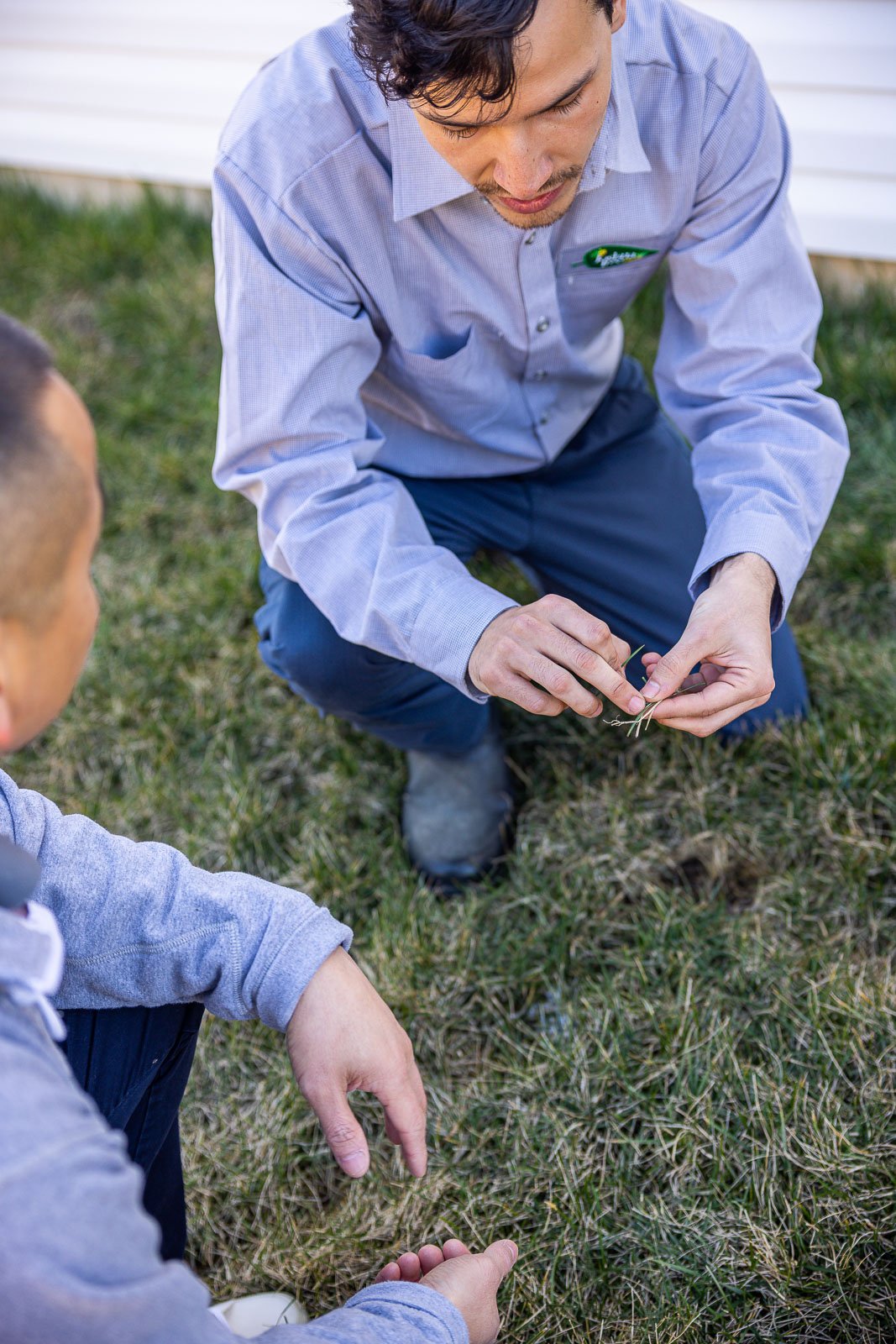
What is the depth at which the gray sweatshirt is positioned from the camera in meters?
0.87

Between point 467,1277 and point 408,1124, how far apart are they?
173 mm

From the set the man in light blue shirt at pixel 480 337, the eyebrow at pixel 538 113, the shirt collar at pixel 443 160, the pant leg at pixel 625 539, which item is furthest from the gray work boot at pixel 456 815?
the eyebrow at pixel 538 113

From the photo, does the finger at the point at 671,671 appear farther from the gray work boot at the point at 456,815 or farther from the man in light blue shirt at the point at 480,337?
the gray work boot at the point at 456,815

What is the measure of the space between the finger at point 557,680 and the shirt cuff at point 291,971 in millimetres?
454

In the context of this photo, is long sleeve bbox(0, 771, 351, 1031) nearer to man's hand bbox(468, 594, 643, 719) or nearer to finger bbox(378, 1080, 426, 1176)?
finger bbox(378, 1080, 426, 1176)

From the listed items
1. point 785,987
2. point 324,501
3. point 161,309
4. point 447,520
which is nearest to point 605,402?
point 447,520

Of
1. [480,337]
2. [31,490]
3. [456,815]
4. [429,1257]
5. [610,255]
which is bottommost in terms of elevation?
[456,815]

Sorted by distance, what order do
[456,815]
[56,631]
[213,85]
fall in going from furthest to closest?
[213,85] → [456,815] → [56,631]

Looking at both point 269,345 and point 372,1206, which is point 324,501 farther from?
point 372,1206

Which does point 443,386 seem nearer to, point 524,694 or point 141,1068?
point 524,694

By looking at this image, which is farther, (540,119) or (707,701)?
(707,701)

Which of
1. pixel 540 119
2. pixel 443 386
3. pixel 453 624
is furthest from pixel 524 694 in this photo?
pixel 540 119

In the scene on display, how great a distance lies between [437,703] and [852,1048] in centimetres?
86

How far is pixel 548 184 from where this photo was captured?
158cm
